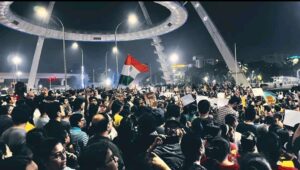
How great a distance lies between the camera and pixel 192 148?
3965 mm

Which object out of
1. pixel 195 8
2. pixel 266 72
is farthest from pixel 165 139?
pixel 266 72

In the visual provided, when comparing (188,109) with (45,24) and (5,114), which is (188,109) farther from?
(45,24)

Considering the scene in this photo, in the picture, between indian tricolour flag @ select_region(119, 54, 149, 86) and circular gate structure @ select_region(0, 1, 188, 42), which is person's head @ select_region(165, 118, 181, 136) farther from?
circular gate structure @ select_region(0, 1, 188, 42)

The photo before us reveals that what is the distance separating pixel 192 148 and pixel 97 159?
1331 mm

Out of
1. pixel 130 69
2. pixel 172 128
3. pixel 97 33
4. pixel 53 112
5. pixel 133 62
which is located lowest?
pixel 172 128

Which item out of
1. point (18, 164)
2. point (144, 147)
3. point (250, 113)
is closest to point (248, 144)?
point (144, 147)

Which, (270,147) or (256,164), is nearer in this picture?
(256,164)

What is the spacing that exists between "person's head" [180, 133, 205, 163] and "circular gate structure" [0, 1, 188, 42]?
3553cm

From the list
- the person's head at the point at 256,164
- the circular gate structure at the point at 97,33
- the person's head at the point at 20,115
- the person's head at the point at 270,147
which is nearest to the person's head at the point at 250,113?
the person's head at the point at 270,147

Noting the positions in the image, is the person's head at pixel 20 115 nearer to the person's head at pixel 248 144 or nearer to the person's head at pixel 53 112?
the person's head at pixel 53 112

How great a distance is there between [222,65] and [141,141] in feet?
305

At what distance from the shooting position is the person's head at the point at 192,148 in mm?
3934

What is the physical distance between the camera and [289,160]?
15.1 feet

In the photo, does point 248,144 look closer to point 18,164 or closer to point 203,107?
point 203,107
